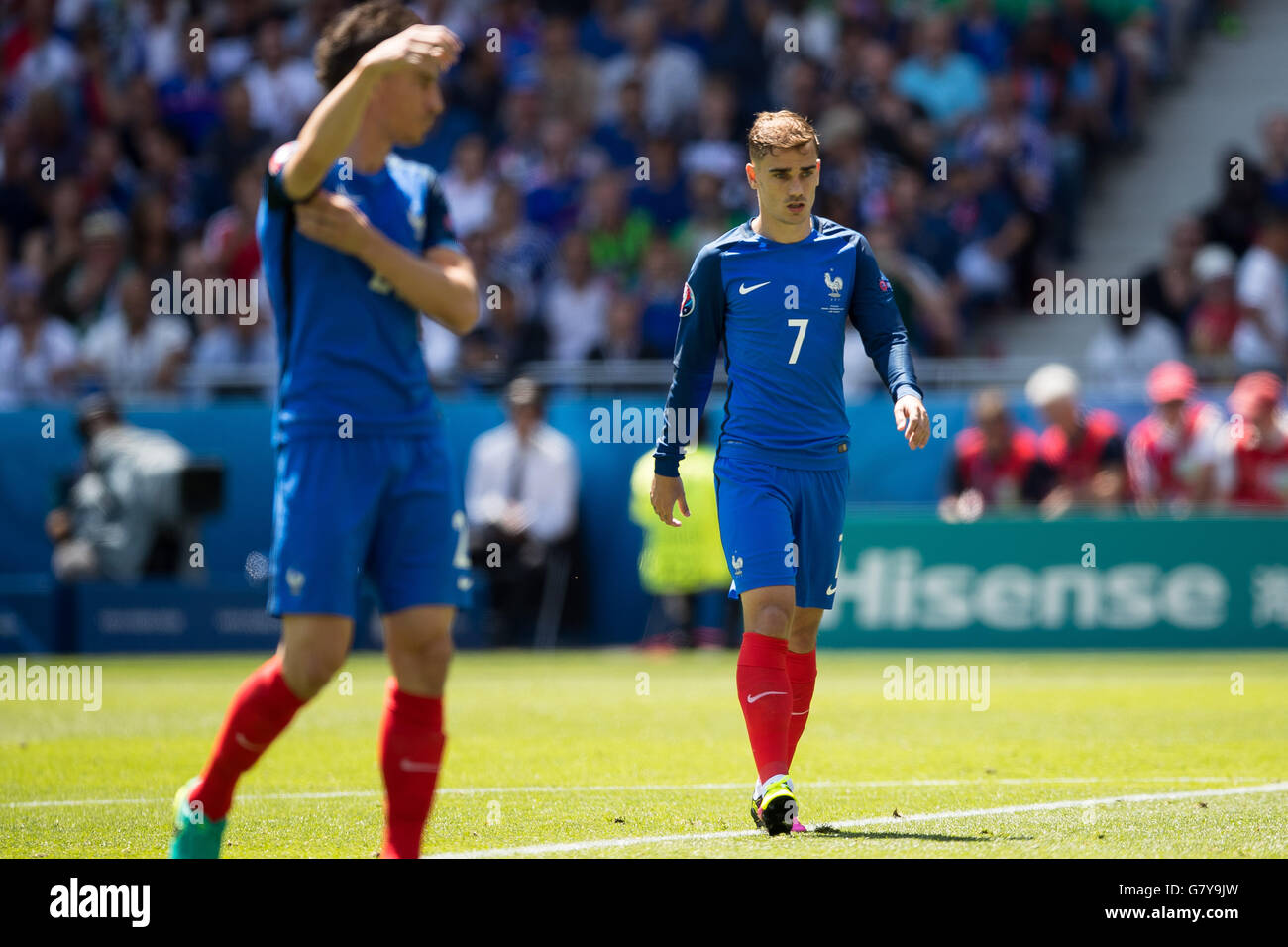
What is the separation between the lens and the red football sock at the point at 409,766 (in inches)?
204

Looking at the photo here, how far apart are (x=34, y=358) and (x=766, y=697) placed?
13.7m

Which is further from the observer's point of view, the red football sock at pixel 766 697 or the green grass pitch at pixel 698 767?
the red football sock at pixel 766 697

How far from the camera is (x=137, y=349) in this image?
18328mm

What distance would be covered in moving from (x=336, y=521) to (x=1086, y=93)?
1598 cm

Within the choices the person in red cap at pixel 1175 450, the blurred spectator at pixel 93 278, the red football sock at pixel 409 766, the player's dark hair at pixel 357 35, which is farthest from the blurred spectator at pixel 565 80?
the red football sock at pixel 409 766

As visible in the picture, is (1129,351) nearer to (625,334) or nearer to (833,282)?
(625,334)

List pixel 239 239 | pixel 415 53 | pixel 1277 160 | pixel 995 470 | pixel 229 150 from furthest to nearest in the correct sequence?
pixel 229 150
pixel 239 239
pixel 1277 160
pixel 995 470
pixel 415 53

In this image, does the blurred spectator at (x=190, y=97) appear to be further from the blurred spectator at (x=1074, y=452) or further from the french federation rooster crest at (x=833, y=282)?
the french federation rooster crest at (x=833, y=282)

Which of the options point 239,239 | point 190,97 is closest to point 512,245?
point 239,239

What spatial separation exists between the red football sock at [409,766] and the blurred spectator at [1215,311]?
12.2 metres

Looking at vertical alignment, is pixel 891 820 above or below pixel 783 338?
below

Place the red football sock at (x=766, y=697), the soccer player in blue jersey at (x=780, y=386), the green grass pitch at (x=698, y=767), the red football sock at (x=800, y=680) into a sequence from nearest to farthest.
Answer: the green grass pitch at (x=698, y=767), the red football sock at (x=766, y=697), the soccer player in blue jersey at (x=780, y=386), the red football sock at (x=800, y=680)

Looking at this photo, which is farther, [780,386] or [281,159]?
[780,386]
